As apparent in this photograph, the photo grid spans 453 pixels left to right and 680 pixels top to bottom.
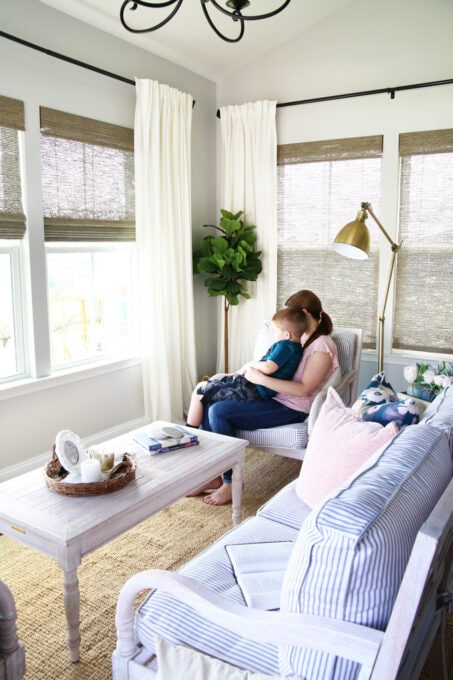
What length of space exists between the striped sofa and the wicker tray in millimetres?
603

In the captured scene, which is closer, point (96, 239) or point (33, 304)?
point (33, 304)

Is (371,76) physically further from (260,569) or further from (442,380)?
(260,569)

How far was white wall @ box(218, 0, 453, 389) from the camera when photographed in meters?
3.71

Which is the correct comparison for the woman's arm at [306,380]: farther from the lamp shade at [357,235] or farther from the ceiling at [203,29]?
the ceiling at [203,29]

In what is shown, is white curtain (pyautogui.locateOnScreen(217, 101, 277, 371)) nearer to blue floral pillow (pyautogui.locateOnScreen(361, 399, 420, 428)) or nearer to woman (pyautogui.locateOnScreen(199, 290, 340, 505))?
woman (pyautogui.locateOnScreen(199, 290, 340, 505))

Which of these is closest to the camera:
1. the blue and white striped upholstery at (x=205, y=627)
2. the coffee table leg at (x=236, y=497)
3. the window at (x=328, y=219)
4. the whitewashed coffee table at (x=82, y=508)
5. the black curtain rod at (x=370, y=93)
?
the blue and white striped upholstery at (x=205, y=627)

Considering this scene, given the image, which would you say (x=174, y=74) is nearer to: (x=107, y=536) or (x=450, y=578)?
(x=107, y=536)

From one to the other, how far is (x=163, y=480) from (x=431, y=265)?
8.23 feet

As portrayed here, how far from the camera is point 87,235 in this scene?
3.58m

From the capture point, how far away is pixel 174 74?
13.6ft

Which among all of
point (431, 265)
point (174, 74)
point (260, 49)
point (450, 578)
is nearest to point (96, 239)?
point (174, 74)

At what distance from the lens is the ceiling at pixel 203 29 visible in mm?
3424

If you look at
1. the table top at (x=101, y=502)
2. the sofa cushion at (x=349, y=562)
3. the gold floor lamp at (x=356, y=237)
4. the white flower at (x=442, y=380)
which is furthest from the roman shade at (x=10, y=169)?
the sofa cushion at (x=349, y=562)

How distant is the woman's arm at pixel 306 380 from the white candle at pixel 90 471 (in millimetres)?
1234
